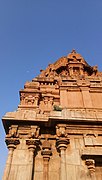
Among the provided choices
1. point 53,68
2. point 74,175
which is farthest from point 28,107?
point 53,68

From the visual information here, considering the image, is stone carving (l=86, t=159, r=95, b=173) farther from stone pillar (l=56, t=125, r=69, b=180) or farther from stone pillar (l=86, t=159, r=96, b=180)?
stone pillar (l=56, t=125, r=69, b=180)

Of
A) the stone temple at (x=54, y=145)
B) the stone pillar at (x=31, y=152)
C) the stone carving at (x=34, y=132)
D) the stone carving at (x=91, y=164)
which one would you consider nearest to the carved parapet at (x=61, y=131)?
the stone temple at (x=54, y=145)

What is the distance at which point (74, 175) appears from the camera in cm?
952

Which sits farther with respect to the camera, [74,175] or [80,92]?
[80,92]

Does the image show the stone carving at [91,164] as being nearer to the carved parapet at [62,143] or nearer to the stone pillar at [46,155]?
the carved parapet at [62,143]

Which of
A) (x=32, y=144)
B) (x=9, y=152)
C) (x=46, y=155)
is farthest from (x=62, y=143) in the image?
(x=9, y=152)

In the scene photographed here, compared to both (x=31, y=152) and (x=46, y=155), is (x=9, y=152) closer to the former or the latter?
(x=31, y=152)

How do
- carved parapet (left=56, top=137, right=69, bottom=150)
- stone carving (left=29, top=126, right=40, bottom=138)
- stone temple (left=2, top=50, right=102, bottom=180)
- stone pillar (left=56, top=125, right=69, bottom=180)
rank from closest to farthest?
stone temple (left=2, top=50, right=102, bottom=180) < stone pillar (left=56, top=125, right=69, bottom=180) < carved parapet (left=56, top=137, right=69, bottom=150) < stone carving (left=29, top=126, right=40, bottom=138)

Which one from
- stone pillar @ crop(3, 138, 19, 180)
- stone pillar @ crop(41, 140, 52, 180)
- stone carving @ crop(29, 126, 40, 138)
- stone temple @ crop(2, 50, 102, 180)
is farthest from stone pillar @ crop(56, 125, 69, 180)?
stone pillar @ crop(3, 138, 19, 180)

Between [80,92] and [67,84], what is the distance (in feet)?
5.53

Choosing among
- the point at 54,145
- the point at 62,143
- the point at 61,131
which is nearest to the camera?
the point at 62,143

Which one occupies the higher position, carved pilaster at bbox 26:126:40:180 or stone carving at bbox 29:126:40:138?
stone carving at bbox 29:126:40:138

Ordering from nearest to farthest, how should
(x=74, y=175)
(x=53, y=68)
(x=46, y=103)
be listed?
(x=74, y=175) < (x=46, y=103) < (x=53, y=68)

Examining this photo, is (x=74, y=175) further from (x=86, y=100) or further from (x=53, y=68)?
(x=53, y=68)
